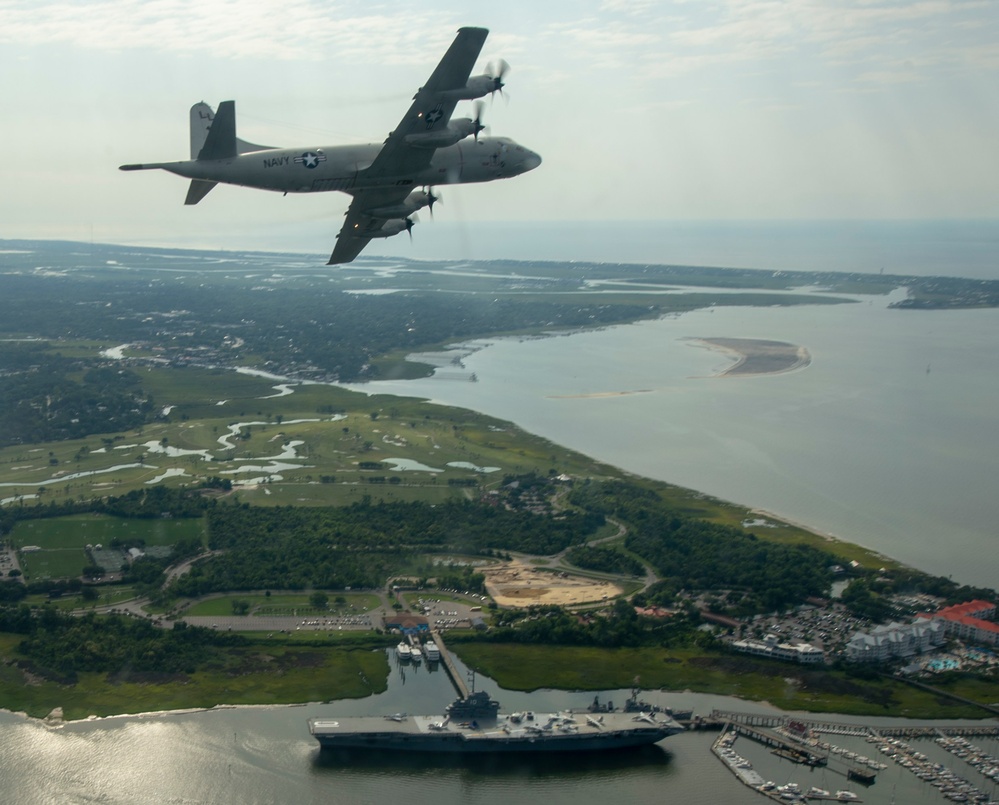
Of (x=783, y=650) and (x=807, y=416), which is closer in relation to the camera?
(x=783, y=650)

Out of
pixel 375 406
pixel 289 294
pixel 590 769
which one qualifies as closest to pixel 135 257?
pixel 289 294

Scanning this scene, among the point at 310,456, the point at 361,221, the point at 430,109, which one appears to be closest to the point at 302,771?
the point at 361,221

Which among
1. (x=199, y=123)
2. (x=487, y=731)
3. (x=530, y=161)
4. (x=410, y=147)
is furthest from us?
(x=487, y=731)

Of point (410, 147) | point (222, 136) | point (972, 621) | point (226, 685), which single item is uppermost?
point (222, 136)

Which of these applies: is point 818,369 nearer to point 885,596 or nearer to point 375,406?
point 375,406

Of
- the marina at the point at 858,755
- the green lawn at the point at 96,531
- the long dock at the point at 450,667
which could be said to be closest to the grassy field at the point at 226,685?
the long dock at the point at 450,667

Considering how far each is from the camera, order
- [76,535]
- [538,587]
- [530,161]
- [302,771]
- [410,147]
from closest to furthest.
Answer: [410,147] → [530,161] → [302,771] → [538,587] → [76,535]

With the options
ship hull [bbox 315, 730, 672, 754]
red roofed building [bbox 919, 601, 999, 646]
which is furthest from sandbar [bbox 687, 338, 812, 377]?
ship hull [bbox 315, 730, 672, 754]

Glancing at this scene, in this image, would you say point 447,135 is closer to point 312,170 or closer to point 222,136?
point 312,170
